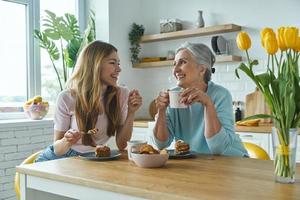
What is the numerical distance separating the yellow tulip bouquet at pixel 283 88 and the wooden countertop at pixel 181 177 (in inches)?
3.4

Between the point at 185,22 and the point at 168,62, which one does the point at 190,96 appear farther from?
the point at 185,22

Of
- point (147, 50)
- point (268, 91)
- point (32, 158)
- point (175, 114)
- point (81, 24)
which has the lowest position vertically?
point (32, 158)

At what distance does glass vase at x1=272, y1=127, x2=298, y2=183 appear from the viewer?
1120mm

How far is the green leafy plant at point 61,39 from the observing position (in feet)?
12.4

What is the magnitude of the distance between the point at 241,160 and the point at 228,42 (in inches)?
105

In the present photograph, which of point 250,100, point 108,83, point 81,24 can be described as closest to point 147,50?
point 81,24

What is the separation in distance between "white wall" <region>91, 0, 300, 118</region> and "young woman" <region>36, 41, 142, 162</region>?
2.04m

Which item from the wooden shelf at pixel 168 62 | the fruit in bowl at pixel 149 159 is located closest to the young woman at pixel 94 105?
the fruit in bowl at pixel 149 159

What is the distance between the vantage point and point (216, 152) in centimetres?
169

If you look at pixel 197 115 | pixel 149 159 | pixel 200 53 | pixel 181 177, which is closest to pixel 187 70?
pixel 200 53

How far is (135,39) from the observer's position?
456 centimetres

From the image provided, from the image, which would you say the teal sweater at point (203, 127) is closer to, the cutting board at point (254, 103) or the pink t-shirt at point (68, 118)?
the pink t-shirt at point (68, 118)

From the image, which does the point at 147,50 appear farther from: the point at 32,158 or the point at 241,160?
the point at 241,160

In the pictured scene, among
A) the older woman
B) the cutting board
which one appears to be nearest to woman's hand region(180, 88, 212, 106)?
the older woman
